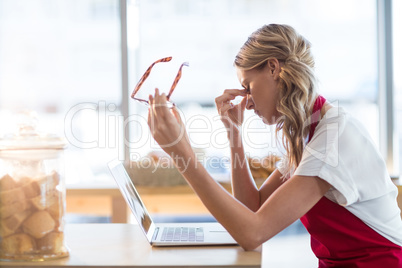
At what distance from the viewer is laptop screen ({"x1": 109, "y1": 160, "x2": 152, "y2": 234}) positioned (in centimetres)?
120

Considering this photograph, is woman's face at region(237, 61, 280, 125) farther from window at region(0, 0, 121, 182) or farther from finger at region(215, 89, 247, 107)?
window at region(0, 0, 121, 182)

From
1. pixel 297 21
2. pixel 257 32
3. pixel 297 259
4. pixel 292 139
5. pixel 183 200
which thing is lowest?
pixel 297 259

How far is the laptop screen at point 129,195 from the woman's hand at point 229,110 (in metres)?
0.40

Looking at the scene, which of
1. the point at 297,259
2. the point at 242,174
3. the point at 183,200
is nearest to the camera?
the point at 242,174

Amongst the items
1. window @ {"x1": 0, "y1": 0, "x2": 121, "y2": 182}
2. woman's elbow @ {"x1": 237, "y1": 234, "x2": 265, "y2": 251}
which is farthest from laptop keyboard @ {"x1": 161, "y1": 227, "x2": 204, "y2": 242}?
window @ {"x1": 0, "y1": 0, "x2": 121, "y2": 182}

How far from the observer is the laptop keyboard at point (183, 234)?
117cm

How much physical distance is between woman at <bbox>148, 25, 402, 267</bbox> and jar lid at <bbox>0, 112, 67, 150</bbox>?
19 cm

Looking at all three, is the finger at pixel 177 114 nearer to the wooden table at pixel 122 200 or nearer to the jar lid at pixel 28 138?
the jar lid at pixel 28 138

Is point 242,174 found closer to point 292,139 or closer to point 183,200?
point 292,139

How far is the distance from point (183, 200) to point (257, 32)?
163 centimetres

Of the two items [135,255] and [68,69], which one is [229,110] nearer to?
[135,255]

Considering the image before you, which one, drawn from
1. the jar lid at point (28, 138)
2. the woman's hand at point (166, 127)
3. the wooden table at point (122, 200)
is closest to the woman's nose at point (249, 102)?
the woman's hand at point (166, 127)

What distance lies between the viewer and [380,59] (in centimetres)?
315

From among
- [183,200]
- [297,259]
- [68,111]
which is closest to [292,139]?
[297,259]
